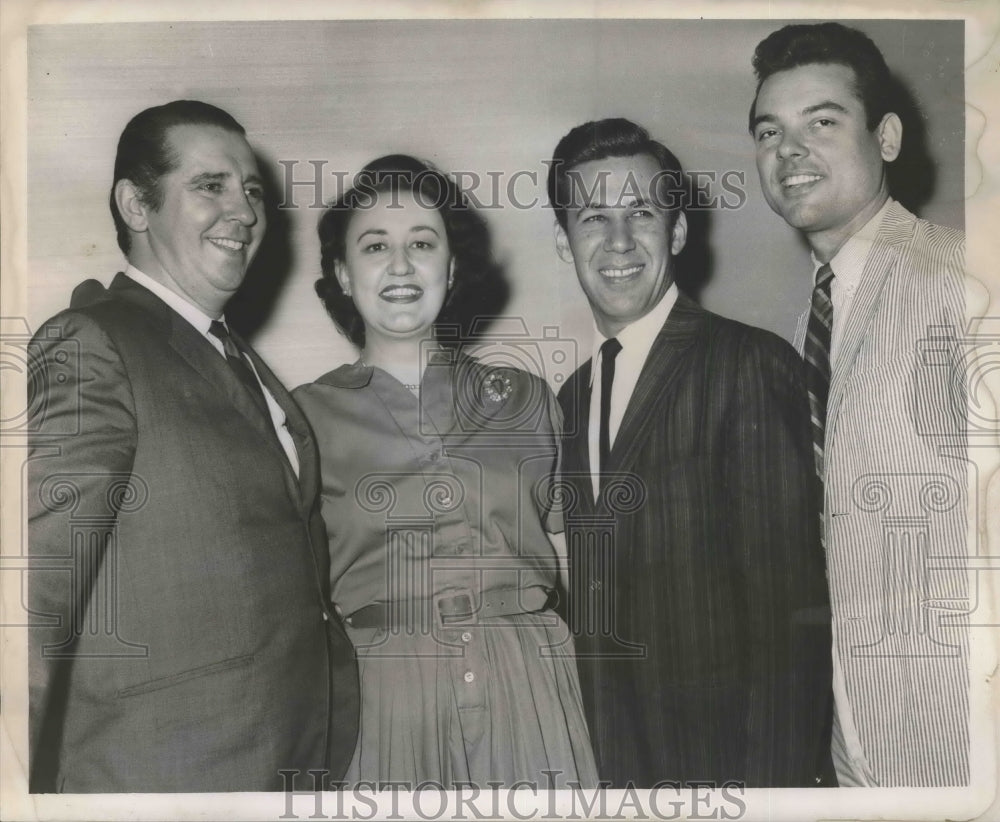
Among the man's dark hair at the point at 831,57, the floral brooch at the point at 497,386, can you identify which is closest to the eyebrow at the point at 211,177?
the floral brooch at the point at 497,386

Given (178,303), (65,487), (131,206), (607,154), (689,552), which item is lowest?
(689,552)

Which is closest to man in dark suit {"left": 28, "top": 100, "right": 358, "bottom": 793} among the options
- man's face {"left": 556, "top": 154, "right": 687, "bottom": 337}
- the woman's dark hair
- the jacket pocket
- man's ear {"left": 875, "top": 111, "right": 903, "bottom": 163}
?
the jacket pocket

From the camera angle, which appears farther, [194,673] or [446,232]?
[446,232]

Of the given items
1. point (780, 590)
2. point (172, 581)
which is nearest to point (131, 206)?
point (172, 581)

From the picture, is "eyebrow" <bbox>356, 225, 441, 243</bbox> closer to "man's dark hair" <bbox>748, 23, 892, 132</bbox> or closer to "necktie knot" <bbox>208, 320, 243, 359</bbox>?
"necktie knot" <bbox>208, 320, 243, 359</bbox>

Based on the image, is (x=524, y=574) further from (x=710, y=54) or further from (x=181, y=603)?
(x=710, y=54)

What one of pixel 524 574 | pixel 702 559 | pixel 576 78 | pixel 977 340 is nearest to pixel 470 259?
pixel 576 78

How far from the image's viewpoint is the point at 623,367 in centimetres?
199

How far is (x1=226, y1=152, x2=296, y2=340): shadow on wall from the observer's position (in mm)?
1983

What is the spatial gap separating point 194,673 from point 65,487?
0.47 metres

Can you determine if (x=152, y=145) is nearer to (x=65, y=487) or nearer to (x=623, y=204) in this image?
(x=65, y=487)

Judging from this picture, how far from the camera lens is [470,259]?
199cm

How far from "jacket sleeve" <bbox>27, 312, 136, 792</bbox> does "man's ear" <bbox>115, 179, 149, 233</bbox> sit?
22 centimetres

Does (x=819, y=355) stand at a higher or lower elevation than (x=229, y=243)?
lower
